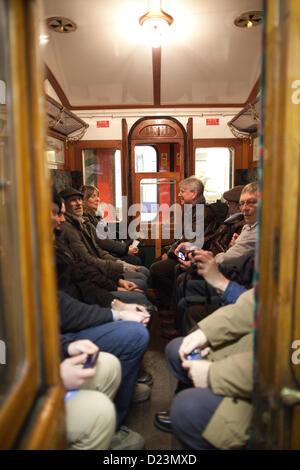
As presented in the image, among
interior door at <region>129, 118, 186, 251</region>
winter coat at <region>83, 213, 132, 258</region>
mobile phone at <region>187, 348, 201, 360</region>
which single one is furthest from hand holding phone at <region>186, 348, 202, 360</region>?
interior door at <region>129, 118, 186, 251</region>

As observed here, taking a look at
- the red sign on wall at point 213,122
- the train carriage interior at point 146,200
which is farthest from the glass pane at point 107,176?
the red sign on wall at point 213,122

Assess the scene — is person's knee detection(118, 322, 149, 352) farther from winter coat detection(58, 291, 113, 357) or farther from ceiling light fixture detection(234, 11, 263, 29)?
ceiling light fixture detection(234, 11, 263, 29)

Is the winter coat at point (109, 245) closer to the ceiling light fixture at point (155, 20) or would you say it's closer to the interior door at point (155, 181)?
the interior door at point (155, 181)

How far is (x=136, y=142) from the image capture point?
15.5 feet

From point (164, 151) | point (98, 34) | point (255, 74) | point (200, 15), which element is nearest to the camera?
point (200, 15)

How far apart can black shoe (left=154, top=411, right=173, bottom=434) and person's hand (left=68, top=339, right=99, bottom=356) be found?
0.77 meters

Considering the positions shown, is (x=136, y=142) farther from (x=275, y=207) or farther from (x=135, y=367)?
(x=275, y=207)

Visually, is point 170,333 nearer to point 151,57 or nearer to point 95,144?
point 151,57

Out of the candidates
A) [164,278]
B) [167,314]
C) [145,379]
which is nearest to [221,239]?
[164,278]

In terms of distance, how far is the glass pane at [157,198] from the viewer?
4.80 m

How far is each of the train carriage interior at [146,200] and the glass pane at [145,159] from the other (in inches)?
2.4
